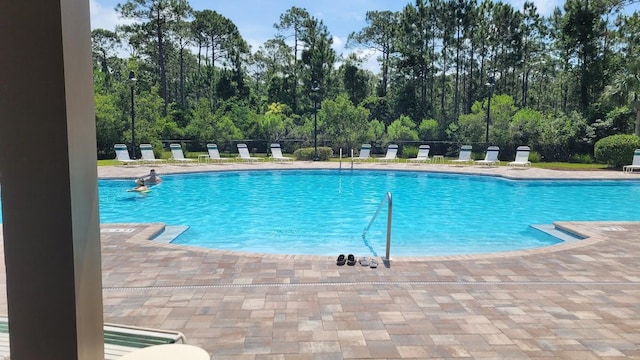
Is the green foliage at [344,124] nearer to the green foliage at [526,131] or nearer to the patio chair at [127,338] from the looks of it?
the green foliage at [526,131]

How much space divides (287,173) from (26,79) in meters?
15.7

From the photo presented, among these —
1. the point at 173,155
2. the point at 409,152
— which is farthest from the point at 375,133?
the point at 173,155

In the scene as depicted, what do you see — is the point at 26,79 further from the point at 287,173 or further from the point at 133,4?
the point at 133,4

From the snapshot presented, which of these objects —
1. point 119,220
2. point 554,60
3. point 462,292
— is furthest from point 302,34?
point 462,292

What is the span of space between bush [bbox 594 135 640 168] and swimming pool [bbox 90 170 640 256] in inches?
142

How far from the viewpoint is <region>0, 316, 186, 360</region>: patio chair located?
2.58 metres

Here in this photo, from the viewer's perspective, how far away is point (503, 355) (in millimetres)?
3041

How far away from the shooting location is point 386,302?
3.97 m

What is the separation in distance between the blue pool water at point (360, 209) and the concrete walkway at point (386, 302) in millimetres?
2112

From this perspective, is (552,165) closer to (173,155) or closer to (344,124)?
(344,124)

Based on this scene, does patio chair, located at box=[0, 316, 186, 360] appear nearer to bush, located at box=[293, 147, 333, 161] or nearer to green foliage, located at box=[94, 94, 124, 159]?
bush, located at box=[293, 147, 333, 161]

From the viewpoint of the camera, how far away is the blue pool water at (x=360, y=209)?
312 inches

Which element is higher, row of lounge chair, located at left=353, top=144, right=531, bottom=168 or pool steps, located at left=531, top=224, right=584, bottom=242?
row of lounge chair, located at left=353, top=144, right=531, bottom=168

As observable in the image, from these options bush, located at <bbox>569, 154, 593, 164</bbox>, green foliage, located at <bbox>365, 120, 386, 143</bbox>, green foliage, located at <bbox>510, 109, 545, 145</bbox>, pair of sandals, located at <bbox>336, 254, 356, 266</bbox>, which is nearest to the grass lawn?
bush, located at <bbox>569, 154, 593, 164</bbox>
